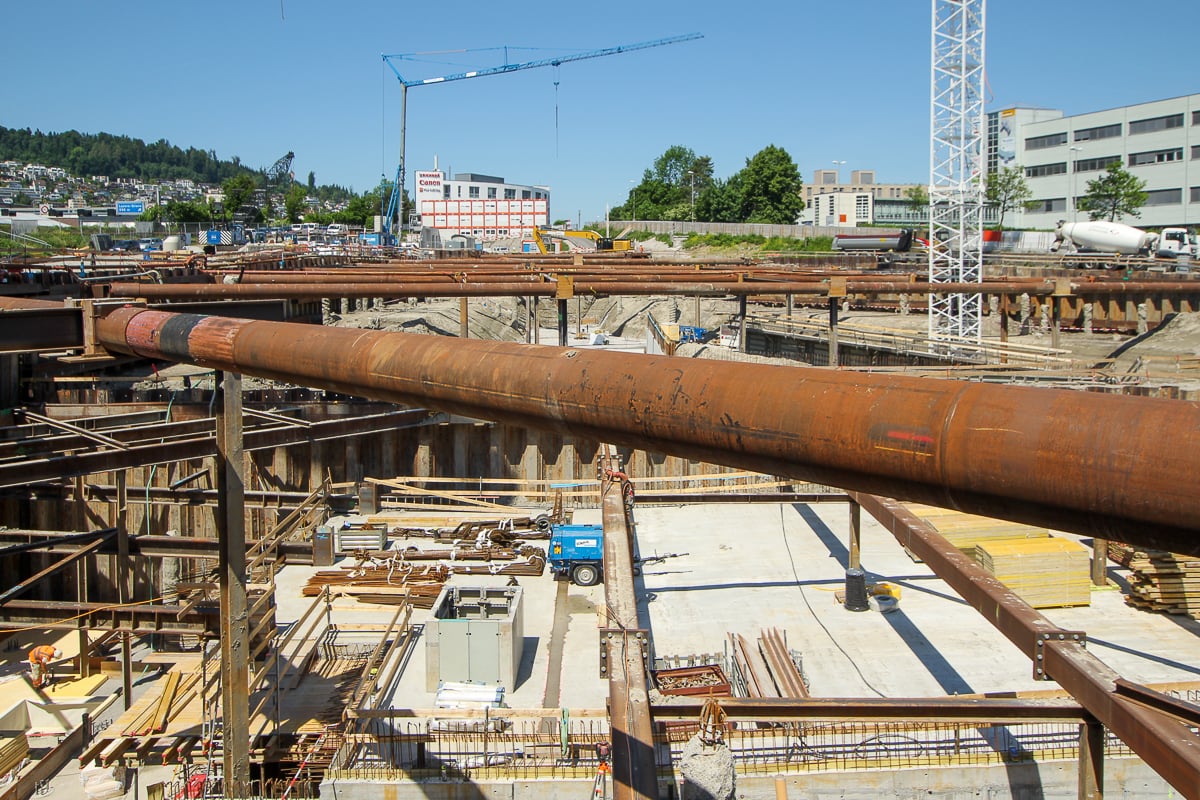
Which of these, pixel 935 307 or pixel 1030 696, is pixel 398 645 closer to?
pixel 1030 696

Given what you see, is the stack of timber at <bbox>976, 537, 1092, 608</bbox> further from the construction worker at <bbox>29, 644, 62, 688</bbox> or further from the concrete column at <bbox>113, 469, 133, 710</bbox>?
the construction worker at <bbox>29, 644, 62, 688</bbox>

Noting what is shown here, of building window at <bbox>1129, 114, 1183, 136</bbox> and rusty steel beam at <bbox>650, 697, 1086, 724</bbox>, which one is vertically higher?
building window at <bbox>1129, 114, 1183, 136</bbox>

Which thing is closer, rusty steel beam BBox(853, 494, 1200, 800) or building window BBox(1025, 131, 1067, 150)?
rusty steel beam BBox(853, 494, 1200, 800)

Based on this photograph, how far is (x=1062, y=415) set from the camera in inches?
88.1

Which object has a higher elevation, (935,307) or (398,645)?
(935,307)

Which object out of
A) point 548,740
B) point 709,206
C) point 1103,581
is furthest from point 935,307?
point 709,206

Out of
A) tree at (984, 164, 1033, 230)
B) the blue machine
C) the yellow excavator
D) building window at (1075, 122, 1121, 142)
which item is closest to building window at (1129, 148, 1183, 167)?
building window at (1075, 122, 1121, 142)

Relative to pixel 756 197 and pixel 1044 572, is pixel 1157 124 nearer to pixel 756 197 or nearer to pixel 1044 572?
pixel 756 197

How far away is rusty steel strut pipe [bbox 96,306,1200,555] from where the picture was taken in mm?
2074

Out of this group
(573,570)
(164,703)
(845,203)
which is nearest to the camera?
(164,703)

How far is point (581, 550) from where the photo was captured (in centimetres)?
1569

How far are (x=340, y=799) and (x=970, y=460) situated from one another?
9.00 metres

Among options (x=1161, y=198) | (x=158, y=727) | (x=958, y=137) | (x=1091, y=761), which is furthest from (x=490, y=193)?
(x=1091, y=761)

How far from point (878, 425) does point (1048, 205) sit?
269 ft
